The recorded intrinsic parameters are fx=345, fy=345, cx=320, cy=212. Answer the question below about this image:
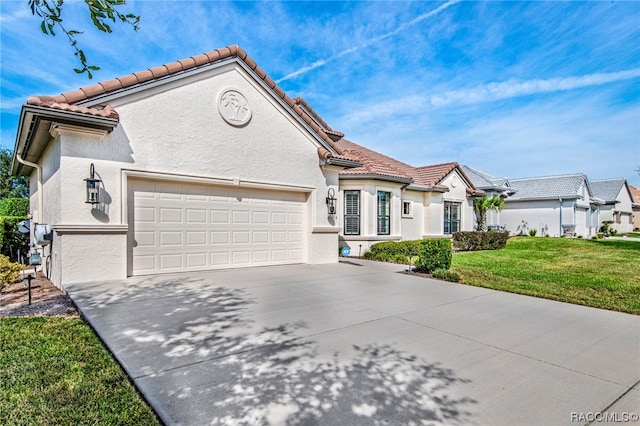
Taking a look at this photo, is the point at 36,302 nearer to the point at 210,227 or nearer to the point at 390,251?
the point at 210,227

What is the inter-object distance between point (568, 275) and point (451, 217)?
10340 millimetres

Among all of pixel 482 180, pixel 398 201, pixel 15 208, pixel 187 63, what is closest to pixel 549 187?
pixel 482 180

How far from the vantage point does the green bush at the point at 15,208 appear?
54.0ft

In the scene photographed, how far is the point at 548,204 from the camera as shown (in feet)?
94.7

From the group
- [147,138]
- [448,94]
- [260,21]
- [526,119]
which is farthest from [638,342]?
[526,119]

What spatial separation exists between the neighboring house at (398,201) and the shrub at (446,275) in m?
5.29

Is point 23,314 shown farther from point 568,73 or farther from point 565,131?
point 565,131

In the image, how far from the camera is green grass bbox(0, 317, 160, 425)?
266cm

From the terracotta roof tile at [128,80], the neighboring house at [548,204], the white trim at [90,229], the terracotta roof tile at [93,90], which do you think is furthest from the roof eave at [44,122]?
the neighboring house at [548,204]

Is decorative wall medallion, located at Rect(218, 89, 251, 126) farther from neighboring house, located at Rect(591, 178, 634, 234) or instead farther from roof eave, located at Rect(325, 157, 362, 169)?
neighboring house, located at Rect(591, 178, 634, 234)

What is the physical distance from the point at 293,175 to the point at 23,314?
7197mm

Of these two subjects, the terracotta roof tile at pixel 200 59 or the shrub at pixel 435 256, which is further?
the shrub at pixel 435 256

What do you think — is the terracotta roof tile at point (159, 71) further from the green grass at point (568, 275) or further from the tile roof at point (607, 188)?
the tile roof at point (607, 188)

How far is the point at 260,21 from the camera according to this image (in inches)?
416
